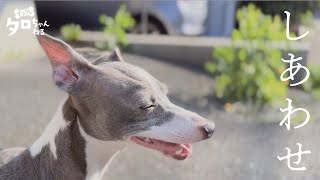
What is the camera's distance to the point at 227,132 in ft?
13.7

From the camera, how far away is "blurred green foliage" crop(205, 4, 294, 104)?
179 inches

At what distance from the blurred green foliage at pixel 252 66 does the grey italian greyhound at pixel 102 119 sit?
2486 millimetres

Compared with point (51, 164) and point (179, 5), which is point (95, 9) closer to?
point (179, 5)

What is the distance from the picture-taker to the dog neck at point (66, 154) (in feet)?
6.91

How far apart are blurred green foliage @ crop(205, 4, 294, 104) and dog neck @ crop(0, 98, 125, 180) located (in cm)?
257

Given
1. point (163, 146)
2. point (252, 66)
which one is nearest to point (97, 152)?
point (163, 146)

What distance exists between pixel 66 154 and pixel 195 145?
1.94 metres

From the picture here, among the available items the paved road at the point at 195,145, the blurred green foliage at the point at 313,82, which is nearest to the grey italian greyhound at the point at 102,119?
the paved road at the point at 195,145

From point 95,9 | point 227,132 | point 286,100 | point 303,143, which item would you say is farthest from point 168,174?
point 95,9

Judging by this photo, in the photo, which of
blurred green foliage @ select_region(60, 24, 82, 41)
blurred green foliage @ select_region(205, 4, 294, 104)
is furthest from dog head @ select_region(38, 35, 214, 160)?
blurred green foliage @ select_region(60, 24, 82, 41)

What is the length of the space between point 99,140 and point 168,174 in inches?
61.0

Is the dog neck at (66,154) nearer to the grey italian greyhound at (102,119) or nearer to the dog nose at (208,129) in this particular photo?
the grey italian greyhound at (102,119)

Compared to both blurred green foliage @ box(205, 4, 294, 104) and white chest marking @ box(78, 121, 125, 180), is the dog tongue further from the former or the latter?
blurred green foliage @ box(205, 4, 294, 104)

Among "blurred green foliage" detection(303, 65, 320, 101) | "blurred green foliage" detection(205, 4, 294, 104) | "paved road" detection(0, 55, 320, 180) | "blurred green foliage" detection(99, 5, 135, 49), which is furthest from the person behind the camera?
"blurred green foliage" detection(99, 5, 135, 49)
